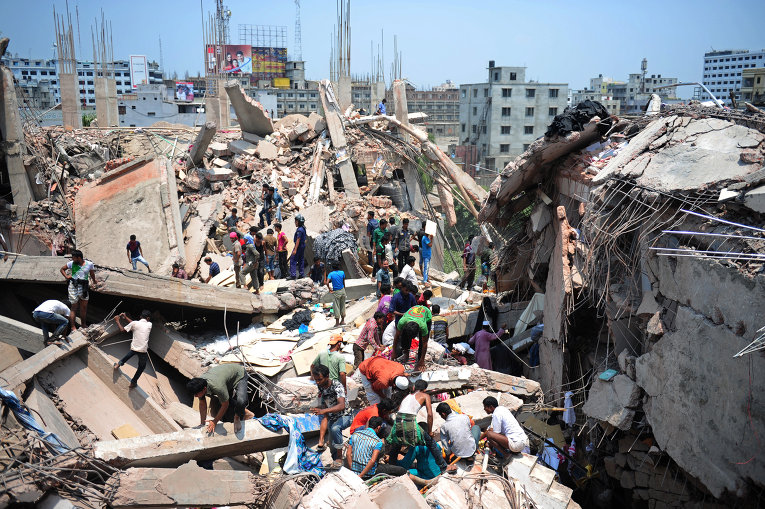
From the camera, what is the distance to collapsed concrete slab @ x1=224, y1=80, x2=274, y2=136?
56.6ft

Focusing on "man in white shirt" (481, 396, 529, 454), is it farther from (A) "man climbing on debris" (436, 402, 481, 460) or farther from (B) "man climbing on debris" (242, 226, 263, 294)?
(B) "man climbing on debris" (242, 226, 263, 294)

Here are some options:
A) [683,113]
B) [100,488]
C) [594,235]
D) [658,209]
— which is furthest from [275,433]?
[683,113]

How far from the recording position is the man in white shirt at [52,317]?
8117 mm

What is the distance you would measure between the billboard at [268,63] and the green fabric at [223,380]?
258ft

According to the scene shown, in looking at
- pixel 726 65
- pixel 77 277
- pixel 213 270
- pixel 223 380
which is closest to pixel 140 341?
pixel 77 277

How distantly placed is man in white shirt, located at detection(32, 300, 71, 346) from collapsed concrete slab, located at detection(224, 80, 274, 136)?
33.5 feet

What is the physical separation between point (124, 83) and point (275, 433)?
110m

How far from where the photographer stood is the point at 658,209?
5996 mm

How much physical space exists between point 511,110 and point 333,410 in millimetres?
46708

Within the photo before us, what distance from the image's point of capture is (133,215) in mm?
13148

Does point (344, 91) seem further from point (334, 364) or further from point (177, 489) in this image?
point (177, 489)

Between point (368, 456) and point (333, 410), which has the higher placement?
point (333, 410)

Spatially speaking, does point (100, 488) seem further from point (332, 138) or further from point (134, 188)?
point (332, 138)

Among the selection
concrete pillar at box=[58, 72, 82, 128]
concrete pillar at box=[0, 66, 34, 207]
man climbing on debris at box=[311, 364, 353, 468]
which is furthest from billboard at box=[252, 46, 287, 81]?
man climbing on debris at box=[311, 364, 353, 468]
